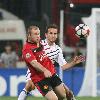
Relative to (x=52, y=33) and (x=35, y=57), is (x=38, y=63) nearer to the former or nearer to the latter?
(x=35, y=57)

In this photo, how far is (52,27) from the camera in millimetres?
15047

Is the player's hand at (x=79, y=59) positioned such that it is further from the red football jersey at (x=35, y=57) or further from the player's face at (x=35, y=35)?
the player's face at (x=35, y=35)

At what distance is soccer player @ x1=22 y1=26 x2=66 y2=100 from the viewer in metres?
14.0

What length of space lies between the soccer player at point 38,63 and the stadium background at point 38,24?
3.05 metres

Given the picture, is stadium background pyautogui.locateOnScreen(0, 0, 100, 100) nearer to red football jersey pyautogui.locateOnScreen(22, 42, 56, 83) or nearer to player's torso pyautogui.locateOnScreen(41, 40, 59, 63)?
player's torso pyautogui.locateOnScreen(41, 40, 59, 63)

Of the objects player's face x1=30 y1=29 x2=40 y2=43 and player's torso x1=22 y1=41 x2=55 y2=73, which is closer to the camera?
player's face x1=30 y1=29 x2=40 y2=43

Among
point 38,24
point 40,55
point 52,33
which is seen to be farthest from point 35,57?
point 38,24

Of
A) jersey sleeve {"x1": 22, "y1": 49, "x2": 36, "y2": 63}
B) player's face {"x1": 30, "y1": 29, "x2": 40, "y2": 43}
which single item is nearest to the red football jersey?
jersey sleeve {"x1": 22, "y1": 49, "x2": 36, "y2": 63}

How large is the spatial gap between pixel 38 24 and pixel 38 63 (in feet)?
36.5

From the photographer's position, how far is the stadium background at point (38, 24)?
67.1ft

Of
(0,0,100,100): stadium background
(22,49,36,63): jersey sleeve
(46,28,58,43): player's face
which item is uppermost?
(46,28,58,43): player's face

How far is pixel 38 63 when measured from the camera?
14.0m

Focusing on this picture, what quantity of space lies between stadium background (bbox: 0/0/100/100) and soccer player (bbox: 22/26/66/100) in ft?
10.0

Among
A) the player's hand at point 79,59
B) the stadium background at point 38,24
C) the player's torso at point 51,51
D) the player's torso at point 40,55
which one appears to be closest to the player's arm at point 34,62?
the player's torso at point 40,55
